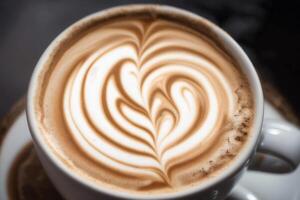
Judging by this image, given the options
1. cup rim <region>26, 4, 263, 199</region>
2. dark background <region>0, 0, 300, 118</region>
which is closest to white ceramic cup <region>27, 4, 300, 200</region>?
cup rim <region>26, 4, 263, 199</region>

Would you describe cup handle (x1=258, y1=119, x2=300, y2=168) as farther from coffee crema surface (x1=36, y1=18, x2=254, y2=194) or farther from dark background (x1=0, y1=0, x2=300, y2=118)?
dark background (x1=0, y1=0, x2=300, y2=118)

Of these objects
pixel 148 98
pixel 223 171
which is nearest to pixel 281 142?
pixel 223 171

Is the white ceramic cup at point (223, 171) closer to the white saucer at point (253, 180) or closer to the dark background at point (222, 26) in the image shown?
the white saucer at point (253, 180)

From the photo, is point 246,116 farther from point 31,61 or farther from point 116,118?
point 31,61

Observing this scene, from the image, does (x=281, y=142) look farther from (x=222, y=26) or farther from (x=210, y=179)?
(x=222, y=26)

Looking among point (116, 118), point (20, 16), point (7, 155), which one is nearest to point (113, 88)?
point (116, 118)

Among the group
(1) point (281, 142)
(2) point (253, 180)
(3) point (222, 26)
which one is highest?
(3) point (222, 26)
